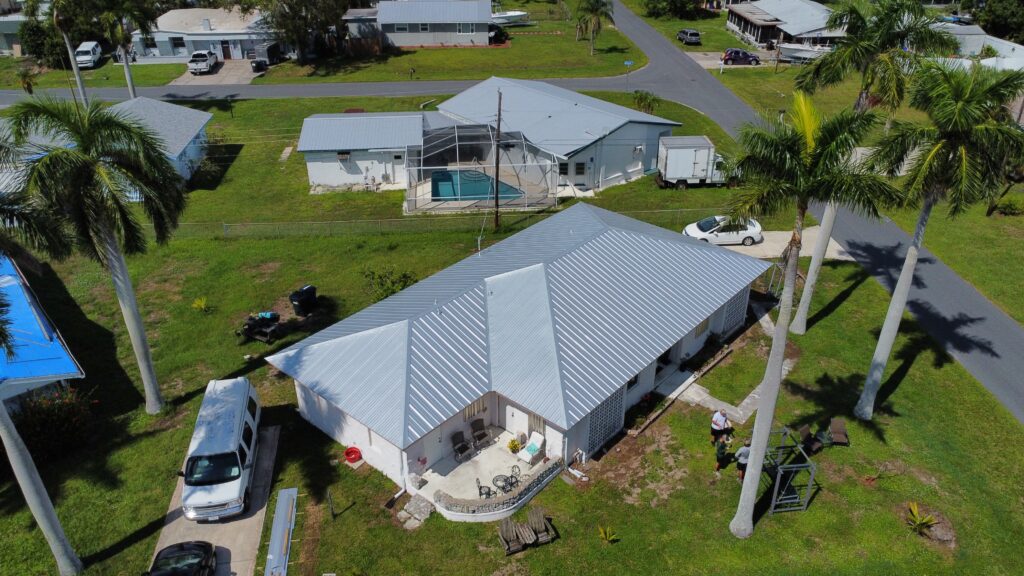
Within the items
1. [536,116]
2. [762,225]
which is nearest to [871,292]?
[762,225]

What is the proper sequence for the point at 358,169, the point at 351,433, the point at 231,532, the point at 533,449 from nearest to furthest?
the point at 231,532 < the point at 533,449 < the point at 351,433 < the point at 358,169

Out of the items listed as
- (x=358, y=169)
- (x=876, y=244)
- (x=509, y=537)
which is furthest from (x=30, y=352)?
(x=876, y=244)

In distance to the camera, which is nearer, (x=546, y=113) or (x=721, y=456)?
(x=721, y=456)

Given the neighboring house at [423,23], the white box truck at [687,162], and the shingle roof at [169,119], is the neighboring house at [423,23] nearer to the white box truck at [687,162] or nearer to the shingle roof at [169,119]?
the shingle roof at [169,119]

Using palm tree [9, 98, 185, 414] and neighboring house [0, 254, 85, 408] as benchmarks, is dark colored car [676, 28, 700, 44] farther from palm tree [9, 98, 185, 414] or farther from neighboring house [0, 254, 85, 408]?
neighboring house [0, 254, 85, 408]

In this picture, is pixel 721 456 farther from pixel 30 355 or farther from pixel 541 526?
pixel 30 355

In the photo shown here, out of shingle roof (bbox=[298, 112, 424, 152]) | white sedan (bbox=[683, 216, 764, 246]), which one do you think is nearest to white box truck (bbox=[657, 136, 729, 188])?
white sedan (bbox=[683, 216, 764, 246])

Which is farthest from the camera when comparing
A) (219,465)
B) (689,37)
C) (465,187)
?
(689,37)

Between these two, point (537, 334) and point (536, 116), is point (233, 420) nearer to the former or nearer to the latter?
point (537, 334)
